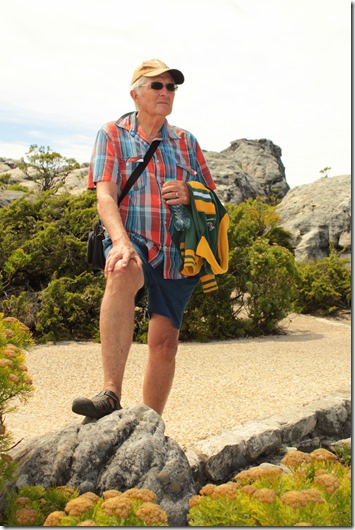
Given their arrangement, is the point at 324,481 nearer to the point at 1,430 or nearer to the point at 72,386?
the point at 1,430

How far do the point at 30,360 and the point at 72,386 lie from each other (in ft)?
4.45

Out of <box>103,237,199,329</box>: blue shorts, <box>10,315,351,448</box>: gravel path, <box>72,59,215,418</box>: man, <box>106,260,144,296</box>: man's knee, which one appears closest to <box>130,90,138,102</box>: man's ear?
<box>72,59,215,418</box>: man

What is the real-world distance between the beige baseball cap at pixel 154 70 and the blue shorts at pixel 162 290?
95 centimetres

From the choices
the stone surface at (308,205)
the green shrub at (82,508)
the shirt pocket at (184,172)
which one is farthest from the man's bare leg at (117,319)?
the stone surface at (308,205)

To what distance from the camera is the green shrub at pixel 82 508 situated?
7.91 ft

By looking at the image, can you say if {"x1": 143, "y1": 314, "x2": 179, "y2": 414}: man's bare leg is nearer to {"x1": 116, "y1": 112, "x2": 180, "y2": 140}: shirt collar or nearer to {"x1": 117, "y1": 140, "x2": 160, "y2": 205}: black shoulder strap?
{"x1": 117, "y1": 140, "x2": 160, "y2": 205}: black shoulder strap

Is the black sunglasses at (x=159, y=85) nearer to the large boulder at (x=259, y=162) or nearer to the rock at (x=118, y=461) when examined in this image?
the rock at (x=118, y=461)

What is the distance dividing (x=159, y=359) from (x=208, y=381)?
2.47 meters

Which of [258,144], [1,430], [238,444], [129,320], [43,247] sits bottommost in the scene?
[238,444]

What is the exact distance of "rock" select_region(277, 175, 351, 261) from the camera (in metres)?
16.8

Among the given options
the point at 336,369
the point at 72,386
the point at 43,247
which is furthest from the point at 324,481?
the point at 43,247

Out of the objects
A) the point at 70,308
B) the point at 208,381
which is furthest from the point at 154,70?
the point at 70,308

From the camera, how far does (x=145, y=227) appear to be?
3.51 metres

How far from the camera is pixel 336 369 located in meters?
6.80
